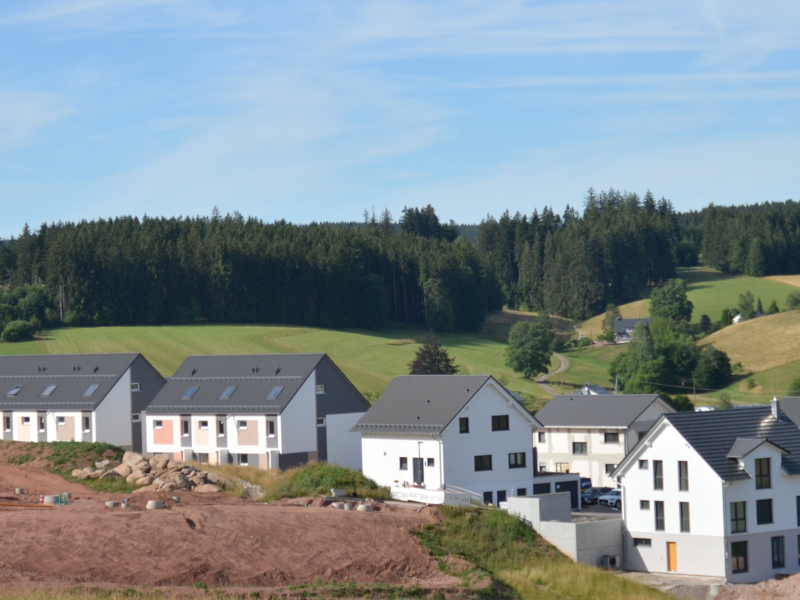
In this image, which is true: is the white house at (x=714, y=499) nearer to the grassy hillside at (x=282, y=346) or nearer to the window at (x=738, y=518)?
the window at (x=738, y=518)

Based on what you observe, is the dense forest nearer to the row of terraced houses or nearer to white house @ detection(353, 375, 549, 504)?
the row of terraced houses

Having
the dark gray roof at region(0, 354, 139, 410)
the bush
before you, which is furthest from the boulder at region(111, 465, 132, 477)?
the bush

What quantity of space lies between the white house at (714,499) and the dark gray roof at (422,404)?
10937 millimetres

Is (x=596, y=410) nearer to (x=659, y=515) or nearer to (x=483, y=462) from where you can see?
(x=483, y=462)

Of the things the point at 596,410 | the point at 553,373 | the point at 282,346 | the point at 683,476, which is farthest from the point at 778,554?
the point at 282,346

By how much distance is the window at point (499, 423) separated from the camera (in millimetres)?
52906

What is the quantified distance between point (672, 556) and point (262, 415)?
82.4 feet

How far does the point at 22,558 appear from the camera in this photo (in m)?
30.6

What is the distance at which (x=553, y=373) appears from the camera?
376ft

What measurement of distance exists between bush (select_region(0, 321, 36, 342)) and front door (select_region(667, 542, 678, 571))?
8501 cm

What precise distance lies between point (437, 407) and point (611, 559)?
13.6 meters

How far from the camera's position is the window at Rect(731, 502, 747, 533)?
40.7 m

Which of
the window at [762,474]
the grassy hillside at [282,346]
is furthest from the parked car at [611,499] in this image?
the grassy hillside at [282,346]

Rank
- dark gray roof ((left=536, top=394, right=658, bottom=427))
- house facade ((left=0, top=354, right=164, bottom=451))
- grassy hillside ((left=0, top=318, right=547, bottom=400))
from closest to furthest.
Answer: dark gray roof ((left=536, top=394, right=658, bottom=427)) < house facade ((left=0, top=354, right=164, bottom=451)) < grassy hillside ((left=0, top=318, right=547, bottom=400))
